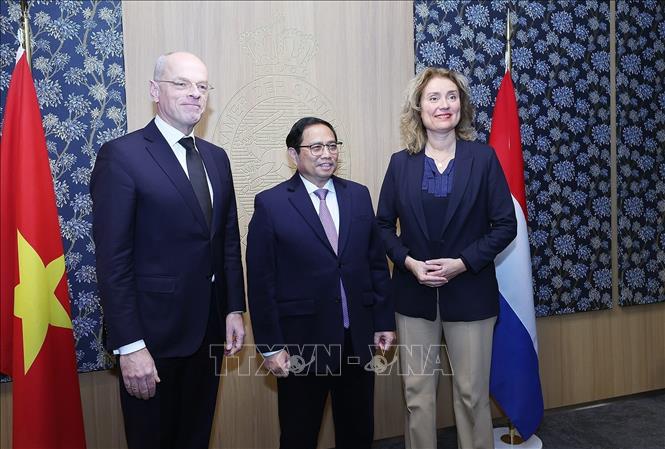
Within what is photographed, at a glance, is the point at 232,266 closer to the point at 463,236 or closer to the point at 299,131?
the point at 299,131

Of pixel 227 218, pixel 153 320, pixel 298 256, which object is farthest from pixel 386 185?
Answer: pixel 153 320

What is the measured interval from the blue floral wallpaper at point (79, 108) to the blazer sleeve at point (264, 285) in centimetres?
89

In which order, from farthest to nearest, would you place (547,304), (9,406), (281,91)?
(547,304)
(281,91)
(9,406)

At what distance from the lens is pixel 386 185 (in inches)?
89.7

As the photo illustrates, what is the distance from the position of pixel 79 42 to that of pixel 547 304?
2717mm

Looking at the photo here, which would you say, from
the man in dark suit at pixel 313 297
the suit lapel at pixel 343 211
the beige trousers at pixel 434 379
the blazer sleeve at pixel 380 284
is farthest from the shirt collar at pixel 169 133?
the beige trousers at pixel 434 379

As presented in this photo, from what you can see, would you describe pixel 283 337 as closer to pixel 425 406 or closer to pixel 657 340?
pixel 425 406

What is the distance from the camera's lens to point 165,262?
68.2 inches

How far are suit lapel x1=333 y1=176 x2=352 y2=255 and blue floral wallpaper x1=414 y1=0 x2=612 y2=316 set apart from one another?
3.83 feet

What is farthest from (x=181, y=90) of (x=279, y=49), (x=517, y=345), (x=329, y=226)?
(x=517, y=345)

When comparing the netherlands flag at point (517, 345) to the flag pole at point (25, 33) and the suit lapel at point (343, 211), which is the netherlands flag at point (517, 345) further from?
the flag pole at point (25, 33)

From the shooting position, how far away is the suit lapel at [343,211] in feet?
6.52

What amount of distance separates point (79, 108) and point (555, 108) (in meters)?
2.45

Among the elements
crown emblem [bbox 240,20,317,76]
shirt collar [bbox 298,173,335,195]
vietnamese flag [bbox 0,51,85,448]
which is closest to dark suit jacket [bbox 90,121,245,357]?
shirt collar [bbox 298,173,335,195]
